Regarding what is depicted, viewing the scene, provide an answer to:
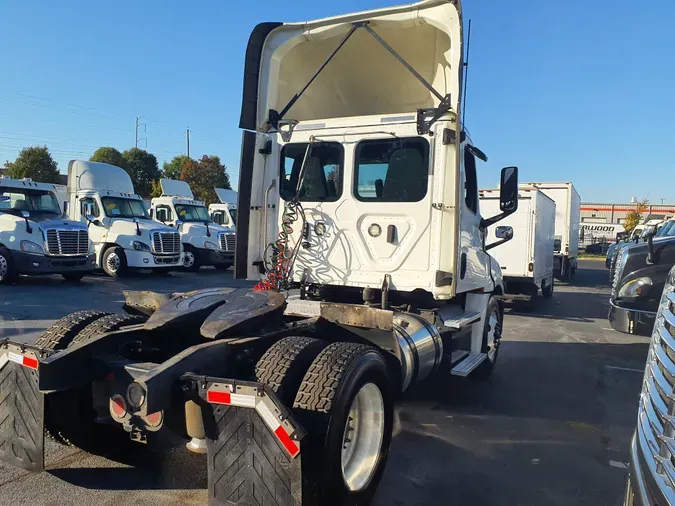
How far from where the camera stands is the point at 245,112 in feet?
18.3

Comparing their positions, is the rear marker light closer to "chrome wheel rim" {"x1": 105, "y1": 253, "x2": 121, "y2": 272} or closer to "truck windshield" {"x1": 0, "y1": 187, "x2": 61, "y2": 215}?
"truck windshield" {"x1": 0, "y1": 187, "x2": 61, "y2": 215}

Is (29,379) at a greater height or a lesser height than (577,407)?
greater

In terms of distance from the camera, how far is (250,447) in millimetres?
2713

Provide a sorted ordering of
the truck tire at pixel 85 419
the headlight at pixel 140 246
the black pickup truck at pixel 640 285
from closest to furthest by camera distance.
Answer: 1. the truck tire at pixel 85 419
2. the black pickup truck at pixel 640 285
3. the headlight at pixel 140 246

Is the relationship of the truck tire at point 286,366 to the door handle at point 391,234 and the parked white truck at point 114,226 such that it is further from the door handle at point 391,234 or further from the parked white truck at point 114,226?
the parked white truck at point 114,226

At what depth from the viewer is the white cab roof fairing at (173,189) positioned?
21.1m

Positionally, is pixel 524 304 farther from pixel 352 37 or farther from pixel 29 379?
pixel 29 379

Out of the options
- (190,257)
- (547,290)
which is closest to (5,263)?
(190,257)

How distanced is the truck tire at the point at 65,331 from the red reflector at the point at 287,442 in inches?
79.3

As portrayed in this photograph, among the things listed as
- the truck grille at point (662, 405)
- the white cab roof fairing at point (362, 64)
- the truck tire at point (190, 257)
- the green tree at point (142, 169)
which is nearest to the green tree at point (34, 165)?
the green tree at point (142, 169)

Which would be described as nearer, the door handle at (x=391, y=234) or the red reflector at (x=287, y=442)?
the red reflector at (x=287, y=442)

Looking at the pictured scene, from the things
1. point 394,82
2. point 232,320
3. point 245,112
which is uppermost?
point 394,82

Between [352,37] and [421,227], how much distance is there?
2138 millimetres

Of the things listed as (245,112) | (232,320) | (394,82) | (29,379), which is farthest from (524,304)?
(29,379)
